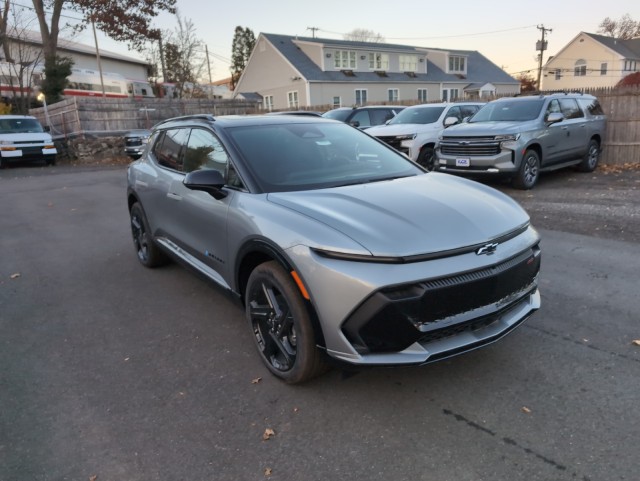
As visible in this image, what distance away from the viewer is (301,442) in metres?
2.63

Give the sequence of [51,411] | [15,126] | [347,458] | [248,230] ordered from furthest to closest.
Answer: [15,126] < [248,230] < [51,411] < [347,458]

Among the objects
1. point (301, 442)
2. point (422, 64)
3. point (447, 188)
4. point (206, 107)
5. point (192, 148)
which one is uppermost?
point (422, 64)

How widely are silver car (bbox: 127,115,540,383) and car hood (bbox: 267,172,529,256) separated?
0.01 m

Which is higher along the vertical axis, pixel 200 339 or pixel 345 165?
pixel 345 165

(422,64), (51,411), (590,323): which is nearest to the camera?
(51,411)

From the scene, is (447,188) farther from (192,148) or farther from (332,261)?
(192,148)

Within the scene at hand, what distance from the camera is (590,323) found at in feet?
12.5

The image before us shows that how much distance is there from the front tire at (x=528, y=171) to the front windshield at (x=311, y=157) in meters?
5.92

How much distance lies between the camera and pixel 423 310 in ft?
8.39

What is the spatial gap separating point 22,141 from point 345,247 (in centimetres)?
1977

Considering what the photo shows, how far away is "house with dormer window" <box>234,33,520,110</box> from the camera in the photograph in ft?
127

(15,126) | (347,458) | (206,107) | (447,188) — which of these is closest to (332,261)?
(347,458)

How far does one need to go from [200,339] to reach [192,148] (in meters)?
1.71

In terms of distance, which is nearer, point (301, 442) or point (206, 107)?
point (301, 442)
